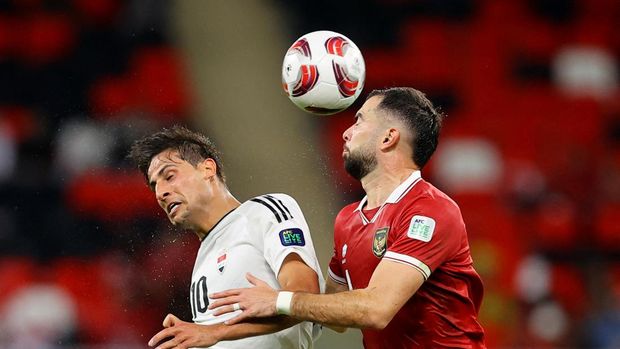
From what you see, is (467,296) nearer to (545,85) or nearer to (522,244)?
(522,244)

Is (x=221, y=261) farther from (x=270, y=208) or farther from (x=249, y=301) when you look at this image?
(x=249, y=301)

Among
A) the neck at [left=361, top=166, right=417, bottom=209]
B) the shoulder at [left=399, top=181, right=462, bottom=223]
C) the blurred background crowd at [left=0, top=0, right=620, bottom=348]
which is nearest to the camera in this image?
the shoulder at [left=399, top=181, right=462, bottom=223]

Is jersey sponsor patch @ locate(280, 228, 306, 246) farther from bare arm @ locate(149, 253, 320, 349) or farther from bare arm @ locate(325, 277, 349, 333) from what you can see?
bare arm @ locate(325, 277, 349, 333)

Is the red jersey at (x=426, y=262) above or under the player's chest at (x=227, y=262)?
under

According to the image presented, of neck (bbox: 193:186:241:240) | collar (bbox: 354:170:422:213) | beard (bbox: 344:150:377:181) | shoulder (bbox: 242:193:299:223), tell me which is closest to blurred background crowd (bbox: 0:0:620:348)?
neck (bbox: 193:186:241:240)

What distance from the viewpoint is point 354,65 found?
433 centimetres

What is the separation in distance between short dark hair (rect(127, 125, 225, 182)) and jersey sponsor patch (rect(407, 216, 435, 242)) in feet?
3.66

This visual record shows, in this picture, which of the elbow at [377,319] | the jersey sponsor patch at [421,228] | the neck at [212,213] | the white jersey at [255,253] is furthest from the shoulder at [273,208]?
the elbow at [377,319]

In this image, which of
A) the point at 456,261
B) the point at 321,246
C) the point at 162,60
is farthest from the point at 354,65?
the point at 162,60

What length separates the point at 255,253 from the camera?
3.92 metres

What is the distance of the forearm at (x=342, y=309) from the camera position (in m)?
3.38

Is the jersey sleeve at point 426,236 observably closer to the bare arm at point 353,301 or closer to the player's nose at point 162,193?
the bare arm at point 353,301

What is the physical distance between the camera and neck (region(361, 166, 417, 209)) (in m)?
3.89

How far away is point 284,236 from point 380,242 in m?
0.39
